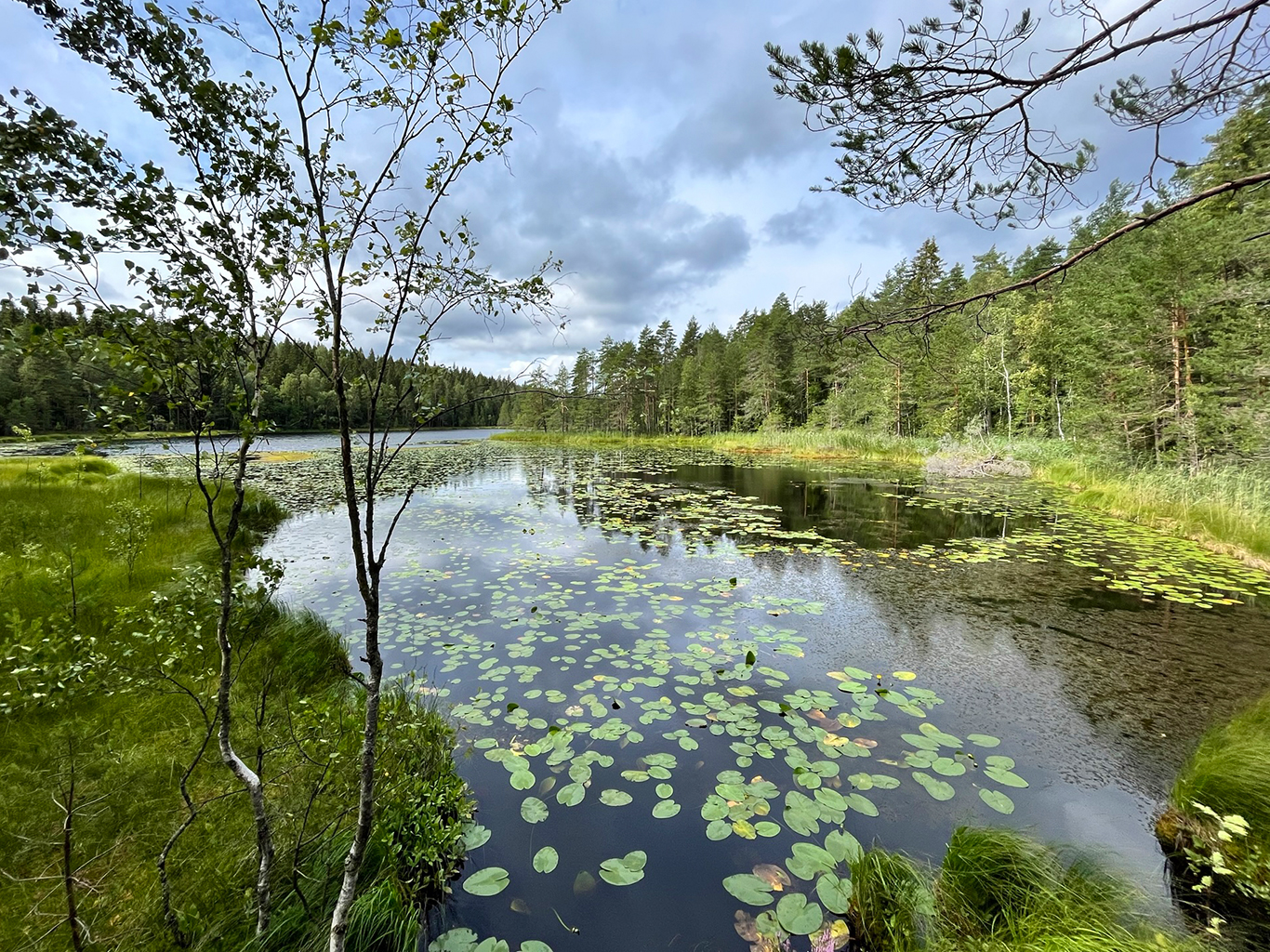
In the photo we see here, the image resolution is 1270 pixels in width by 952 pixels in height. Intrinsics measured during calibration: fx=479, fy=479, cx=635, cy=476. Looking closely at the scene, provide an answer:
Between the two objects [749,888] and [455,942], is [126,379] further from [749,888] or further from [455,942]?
[749,888]

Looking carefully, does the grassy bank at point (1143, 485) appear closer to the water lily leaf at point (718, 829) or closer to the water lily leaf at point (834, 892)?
the water lily leaf at point (834, 892)

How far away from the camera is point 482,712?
372 cm

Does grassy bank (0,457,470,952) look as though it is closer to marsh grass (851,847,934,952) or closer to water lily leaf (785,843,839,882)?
water lily leaf (785,843,839,882)

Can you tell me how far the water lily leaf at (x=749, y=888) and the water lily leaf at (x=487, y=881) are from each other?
1.11m

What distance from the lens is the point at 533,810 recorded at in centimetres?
280

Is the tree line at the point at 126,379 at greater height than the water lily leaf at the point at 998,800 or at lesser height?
greater

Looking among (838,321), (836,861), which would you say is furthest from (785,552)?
(836,861)

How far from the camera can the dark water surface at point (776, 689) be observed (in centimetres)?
259

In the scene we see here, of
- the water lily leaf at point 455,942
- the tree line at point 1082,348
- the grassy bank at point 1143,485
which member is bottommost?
the water lily leaf at point 455,942

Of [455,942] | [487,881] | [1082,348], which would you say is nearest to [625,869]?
[487,881]

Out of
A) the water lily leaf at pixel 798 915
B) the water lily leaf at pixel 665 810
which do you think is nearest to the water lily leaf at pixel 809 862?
the water lily leaf at pixel 798 915

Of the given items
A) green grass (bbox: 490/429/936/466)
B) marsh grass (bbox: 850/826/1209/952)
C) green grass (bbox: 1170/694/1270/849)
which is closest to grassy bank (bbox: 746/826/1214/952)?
marsh grass (bbox: 850/826/1209/952)

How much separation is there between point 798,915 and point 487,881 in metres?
1.50

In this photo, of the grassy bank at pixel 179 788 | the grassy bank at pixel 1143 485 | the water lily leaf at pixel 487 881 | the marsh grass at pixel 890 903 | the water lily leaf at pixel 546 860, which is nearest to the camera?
the grassy bank at pixel 179 788
